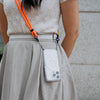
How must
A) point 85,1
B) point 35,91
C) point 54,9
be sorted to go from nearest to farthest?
point 35,91
point 54,9
point 85,1

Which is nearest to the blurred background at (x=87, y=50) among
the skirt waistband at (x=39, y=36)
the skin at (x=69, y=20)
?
the skin at (x=69, y=20)

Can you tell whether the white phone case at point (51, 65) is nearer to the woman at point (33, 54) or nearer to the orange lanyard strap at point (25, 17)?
the woman at point (33, 54)

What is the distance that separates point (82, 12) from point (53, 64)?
2.74m

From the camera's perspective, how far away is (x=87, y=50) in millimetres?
4238

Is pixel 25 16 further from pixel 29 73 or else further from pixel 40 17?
pixel 29 73

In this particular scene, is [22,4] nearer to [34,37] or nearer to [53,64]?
[34,37]

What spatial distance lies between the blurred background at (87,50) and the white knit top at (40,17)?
8.11ft

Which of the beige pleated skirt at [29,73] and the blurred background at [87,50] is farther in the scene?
the blurred background at [87,50]

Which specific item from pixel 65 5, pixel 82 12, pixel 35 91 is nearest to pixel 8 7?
pixel 65 5

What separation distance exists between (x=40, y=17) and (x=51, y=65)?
0.40m

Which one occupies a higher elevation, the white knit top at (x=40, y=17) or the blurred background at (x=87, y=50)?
the blurred background at (x=87, y=50)

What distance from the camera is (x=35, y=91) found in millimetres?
1623

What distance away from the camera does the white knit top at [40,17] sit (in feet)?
5.57

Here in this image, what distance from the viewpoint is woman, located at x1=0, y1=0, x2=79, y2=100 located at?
1.66 meters
